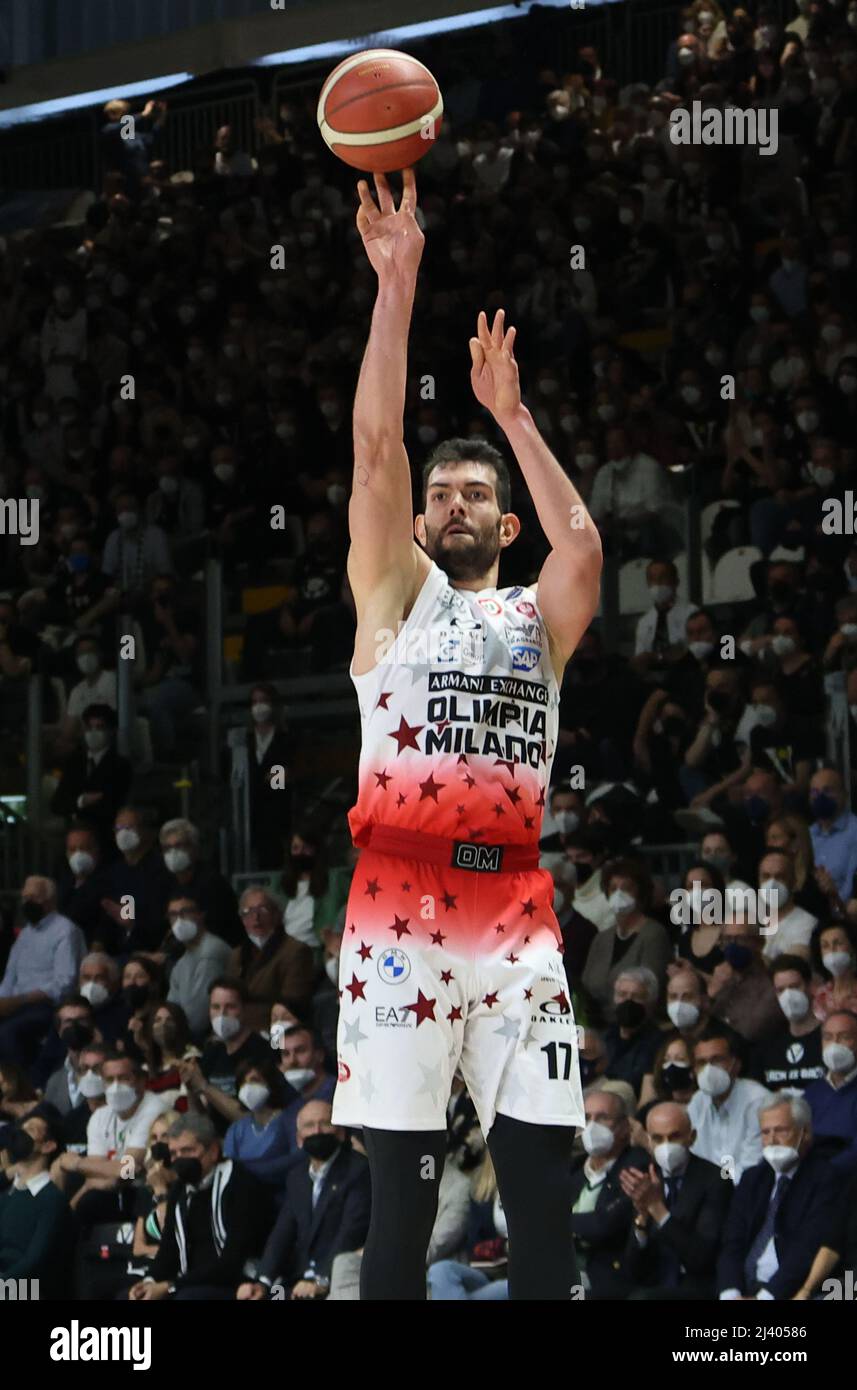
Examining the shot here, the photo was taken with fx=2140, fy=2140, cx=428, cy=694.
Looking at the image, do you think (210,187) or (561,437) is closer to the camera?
(561,437)

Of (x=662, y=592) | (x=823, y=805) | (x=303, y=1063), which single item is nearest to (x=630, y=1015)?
(x=823, y=805)

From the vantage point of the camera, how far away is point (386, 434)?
5.12m

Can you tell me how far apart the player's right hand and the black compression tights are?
206cm

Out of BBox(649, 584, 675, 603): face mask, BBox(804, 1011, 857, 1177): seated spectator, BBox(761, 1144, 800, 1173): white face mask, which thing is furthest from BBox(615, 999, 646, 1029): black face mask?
BBox(649, 584, 675, 603): face mask

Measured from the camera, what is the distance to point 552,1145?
16.2 ft

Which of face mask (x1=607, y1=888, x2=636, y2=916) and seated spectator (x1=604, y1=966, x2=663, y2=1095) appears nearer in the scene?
seated spectator (x1=604, y1=966, x2=663, y2=1095)

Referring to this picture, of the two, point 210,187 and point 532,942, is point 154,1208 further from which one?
point 210,187

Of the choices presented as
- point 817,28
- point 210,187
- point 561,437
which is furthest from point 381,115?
point 210,187

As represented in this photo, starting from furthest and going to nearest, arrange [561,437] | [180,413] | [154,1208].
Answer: [180,413]
[561,437]
[154,1208]

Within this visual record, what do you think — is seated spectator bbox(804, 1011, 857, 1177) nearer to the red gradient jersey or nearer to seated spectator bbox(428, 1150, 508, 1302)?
seated spectator bbox(428, 1150, 508, 1302)

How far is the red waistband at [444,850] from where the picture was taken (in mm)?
5160

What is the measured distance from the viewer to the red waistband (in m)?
5.16

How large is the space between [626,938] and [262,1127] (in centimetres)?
181
